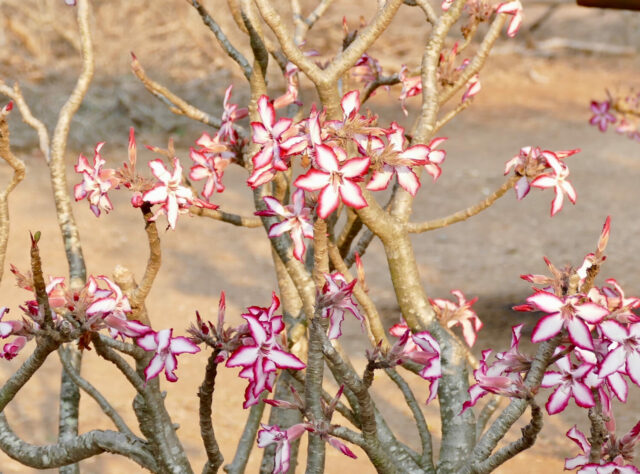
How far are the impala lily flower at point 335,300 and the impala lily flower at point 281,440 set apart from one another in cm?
17

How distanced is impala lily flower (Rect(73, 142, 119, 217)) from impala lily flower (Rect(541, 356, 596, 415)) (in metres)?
0.77

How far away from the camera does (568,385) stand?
4.28ft

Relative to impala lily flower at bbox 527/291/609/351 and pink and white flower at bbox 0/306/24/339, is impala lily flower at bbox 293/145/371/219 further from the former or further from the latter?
pink and white flower at bbox 0/306/24/339

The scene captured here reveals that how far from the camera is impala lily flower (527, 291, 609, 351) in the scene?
117cm

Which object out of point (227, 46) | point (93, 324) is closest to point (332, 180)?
point (93, 324)

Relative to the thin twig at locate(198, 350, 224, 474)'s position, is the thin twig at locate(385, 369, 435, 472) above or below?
above

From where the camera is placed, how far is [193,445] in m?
3.50

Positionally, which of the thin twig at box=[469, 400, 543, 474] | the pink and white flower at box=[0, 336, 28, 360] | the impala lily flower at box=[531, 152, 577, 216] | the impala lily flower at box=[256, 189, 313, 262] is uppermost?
the impala lily flower at box=[531, 152, 577, 216]

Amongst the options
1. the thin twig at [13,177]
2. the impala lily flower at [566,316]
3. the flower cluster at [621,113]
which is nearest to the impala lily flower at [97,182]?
the thin twig at [13,177]

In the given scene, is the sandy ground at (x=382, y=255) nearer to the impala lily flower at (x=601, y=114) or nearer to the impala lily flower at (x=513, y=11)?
the impala lily flower at (x=601, y=114)

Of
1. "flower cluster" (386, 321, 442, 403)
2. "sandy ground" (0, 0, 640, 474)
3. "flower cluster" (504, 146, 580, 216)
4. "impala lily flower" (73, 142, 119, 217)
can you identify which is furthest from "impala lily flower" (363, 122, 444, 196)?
"sandy ground" (0, 0, 640, 474)

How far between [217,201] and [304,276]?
16.8 ft

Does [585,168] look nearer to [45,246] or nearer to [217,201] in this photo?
[217,201]

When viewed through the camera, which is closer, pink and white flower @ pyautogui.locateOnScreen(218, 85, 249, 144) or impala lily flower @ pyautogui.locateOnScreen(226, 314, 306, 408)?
impala lily flower @ pyautogui.locateOnScreen(226, 314, 306, 408)
